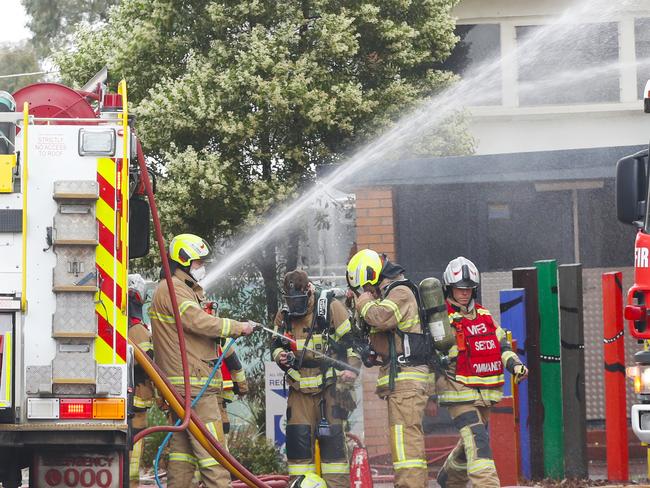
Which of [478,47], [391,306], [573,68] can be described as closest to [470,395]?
[391,306]

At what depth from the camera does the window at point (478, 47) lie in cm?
1970

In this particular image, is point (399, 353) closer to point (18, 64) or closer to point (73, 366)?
point (73, 366)

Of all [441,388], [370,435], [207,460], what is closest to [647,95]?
[441,388]

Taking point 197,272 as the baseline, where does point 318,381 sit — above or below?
below

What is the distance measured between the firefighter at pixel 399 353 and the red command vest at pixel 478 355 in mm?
236

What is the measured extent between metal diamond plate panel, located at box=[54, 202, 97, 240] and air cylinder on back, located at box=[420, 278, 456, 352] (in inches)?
123

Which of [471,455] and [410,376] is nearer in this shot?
[471,455]

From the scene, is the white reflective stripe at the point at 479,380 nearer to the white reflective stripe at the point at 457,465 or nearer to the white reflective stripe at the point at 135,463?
the white reflective stripe at the point at 457,465

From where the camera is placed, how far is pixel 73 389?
6828 millimetres

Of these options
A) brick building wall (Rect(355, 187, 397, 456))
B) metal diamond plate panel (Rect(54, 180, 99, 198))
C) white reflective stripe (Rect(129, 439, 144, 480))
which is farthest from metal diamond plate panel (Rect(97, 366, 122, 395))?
brick building wall (Rect(355, 187, 397, 456))

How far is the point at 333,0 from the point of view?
13625mm

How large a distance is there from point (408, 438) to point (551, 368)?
7.35ft

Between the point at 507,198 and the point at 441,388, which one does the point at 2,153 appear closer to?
the point at 441,388

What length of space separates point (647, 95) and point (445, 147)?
5.72 metres
